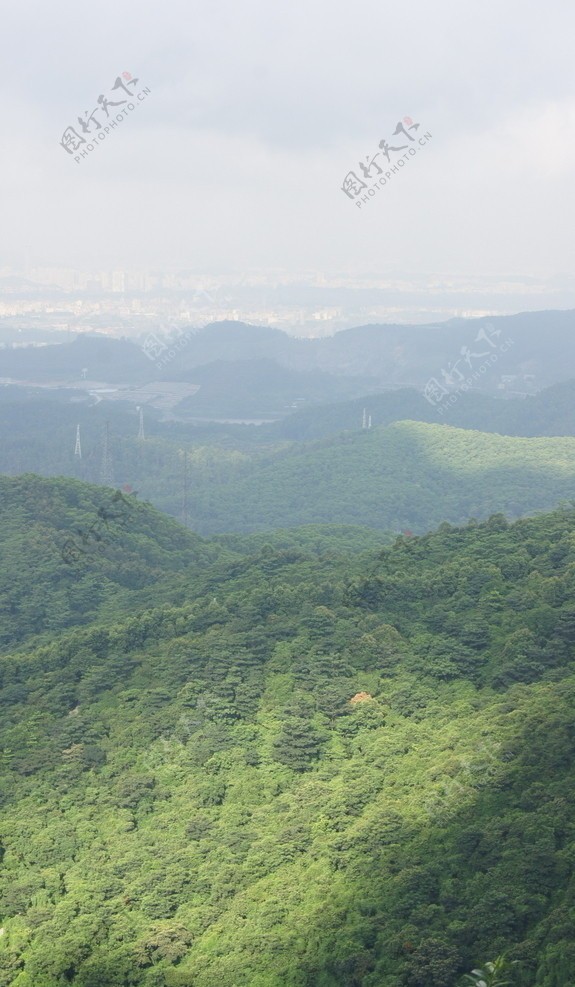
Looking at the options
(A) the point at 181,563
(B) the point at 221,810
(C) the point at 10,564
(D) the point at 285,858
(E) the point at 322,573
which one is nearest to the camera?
(D) the point at 285,858

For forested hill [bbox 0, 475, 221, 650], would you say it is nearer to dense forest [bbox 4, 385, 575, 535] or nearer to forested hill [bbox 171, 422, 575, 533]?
dense forest [bbox 4, 385, 575, 535]

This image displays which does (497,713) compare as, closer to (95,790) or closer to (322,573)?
(95,790)

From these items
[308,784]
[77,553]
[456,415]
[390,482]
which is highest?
[77,553]

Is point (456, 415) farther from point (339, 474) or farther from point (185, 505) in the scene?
point (185, 505)

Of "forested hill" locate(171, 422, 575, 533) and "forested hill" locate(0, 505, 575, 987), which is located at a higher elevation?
"forested hill" locate(0, 505, 575, 987)

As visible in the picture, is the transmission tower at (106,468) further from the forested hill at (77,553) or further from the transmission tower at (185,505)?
the forested hill at (77,553)

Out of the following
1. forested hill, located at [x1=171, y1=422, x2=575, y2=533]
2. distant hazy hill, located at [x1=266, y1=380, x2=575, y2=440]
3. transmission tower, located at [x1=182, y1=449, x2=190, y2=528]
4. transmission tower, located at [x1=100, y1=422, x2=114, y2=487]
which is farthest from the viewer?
distant hazy hill, located at [x1=266, y1=380, x2=575, y2=440]

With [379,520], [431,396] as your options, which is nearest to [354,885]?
[379,520]

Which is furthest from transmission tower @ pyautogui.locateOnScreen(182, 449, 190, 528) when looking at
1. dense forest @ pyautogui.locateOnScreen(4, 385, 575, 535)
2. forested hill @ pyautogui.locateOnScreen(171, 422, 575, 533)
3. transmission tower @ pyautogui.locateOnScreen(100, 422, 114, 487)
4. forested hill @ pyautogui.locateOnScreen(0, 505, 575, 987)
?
forested hill @ pyautogui.locateOnScreen(0, 505, 575, 987)

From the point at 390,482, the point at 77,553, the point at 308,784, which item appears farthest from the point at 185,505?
the point at 308,784
